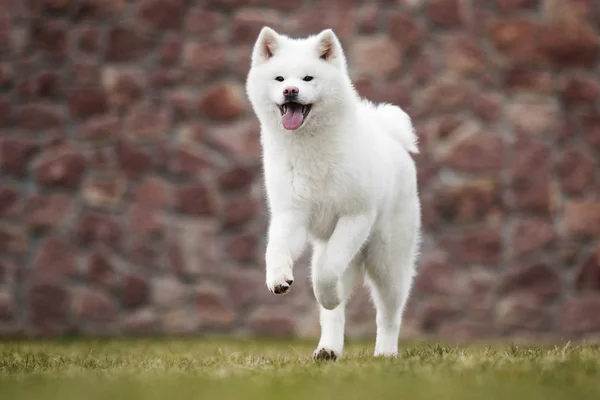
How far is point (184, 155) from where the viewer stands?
6.88 meters

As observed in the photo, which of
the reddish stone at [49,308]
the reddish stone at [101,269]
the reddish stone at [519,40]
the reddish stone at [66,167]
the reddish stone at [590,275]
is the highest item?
the reddish stone at [519,40]

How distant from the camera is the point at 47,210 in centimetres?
689

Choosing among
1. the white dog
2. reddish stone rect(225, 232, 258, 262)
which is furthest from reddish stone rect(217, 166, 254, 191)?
the white dog

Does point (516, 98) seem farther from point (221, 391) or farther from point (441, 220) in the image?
point (221, 391)

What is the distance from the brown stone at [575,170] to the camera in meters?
6.73

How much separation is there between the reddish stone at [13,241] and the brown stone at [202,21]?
1.86m

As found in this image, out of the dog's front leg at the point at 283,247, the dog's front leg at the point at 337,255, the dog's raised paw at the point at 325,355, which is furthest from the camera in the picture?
the dog's raised paw at the point at 325,355

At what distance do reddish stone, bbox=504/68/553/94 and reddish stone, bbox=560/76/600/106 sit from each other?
142 mm

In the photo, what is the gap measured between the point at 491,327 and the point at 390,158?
270 centimetres

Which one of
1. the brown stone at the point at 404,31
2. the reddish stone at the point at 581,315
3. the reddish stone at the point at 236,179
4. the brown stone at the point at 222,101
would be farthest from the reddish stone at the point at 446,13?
the reddish stone at the point at 581,315

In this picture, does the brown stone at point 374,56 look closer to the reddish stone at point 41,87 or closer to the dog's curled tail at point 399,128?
the reddish stone at point 41,87

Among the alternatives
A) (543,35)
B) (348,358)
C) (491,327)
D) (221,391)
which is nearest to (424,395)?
(221,391)

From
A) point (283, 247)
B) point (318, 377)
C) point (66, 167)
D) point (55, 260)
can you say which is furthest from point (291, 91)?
point (55, 260)

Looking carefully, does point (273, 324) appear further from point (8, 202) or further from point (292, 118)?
point (292, 118)
